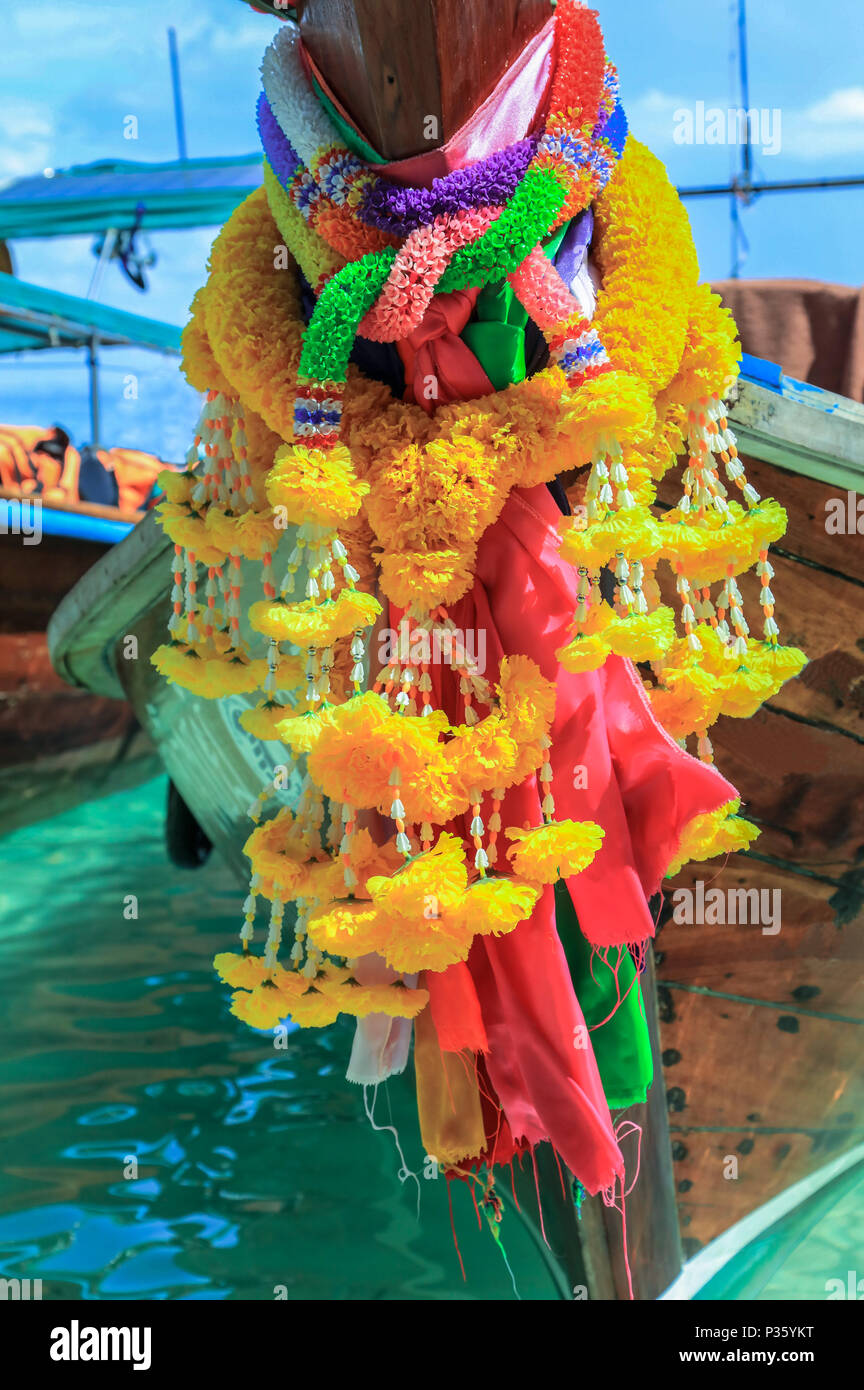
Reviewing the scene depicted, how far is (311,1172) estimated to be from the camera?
6.48ft

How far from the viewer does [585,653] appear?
0.96 meters

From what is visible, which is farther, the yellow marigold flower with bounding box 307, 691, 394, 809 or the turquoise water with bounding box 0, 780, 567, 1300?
the turquoise water with bounding box 0, 780, 567, 1300

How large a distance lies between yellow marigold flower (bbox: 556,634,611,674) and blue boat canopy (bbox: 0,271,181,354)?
3.80 m

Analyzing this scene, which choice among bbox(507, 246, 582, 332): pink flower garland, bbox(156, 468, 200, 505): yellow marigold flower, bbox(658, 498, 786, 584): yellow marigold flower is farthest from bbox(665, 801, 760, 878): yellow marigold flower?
bbox(156, 468, 200, 505): yellow marigold flower

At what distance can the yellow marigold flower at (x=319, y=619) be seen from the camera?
97cm

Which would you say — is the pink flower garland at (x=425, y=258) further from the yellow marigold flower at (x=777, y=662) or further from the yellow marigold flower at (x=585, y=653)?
the yellow marigold flower at (x=777, y=662)

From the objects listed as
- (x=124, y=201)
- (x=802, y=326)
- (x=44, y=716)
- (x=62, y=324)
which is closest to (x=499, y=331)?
(x=802, y=326)

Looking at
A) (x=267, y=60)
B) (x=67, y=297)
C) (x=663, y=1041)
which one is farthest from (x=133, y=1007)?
(x=67, y=297)

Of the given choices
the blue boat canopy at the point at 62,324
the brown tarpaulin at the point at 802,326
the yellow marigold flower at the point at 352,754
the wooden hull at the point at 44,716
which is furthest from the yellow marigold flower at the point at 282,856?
the blue boat canopy at the point at 62,324

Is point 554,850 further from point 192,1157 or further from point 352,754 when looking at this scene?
point 192,1157

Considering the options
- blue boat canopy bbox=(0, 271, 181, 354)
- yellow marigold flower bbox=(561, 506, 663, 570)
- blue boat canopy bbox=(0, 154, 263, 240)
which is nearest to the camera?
yellow marigold flower bbox=(561, 506, 663, 570)

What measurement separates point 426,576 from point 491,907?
27 centimetres

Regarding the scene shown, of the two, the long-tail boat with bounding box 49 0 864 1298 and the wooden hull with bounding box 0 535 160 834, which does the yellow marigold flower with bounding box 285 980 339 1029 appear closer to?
the long-tail boat with bounding box 49 0 864 1298

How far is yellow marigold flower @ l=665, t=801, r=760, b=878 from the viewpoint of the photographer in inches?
41.8
